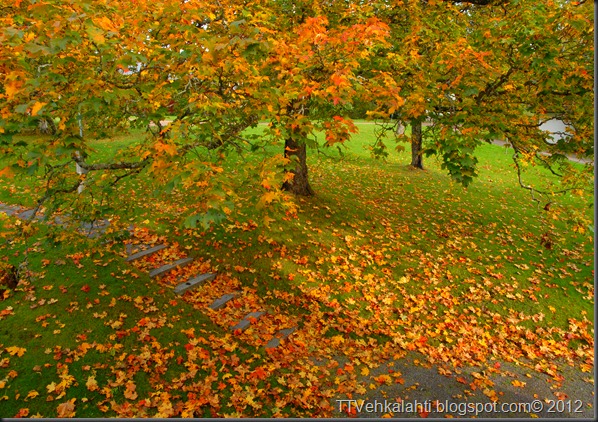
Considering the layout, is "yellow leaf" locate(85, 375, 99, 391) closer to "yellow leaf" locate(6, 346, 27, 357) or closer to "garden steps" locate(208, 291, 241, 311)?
"yellow leaf" locate(6, 346, 27, 357)

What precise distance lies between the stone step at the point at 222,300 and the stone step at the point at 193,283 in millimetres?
586

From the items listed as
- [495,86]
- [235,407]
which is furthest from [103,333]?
[495,86]

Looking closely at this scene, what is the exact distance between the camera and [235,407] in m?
5.48

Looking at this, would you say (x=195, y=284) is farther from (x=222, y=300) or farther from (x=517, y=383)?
(x=517, y=383)

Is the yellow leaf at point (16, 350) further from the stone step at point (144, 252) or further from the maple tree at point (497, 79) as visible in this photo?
the maple tree at point (497, 79)

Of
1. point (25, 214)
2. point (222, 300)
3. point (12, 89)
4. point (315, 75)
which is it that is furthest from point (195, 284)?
point (25, 214)

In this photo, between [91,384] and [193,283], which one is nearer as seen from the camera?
[91,384]

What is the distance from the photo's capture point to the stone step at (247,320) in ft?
23.4

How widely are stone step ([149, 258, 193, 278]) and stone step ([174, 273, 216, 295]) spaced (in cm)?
52

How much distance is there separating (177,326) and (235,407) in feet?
6.21

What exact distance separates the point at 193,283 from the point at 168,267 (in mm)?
701

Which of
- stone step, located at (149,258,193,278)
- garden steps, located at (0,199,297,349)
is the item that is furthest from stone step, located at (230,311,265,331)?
stone step, located at (149,258,193,278)

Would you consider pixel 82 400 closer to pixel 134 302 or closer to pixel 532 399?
pixel 134 302

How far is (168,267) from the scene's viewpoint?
320 inches
